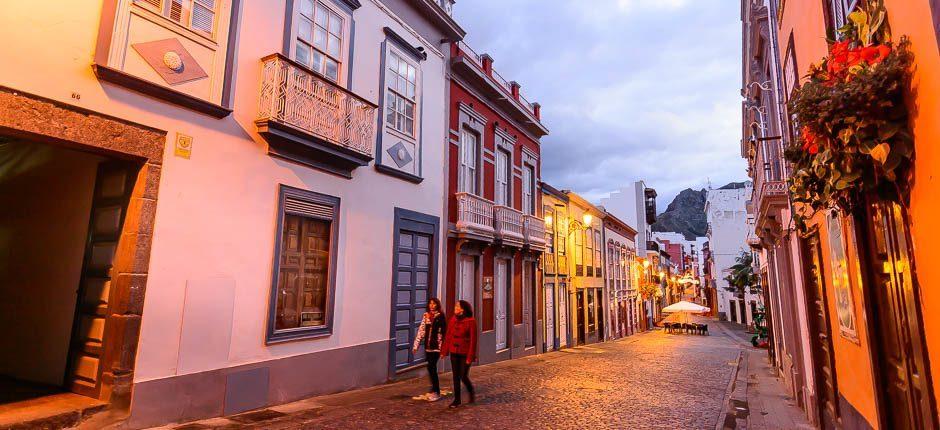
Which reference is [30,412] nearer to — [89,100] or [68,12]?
[89,100]

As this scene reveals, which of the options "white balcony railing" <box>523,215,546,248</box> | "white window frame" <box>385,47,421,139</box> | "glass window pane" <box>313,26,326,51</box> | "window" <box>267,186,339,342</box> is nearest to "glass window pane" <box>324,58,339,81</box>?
"glass window pane" <box>313,26,326,51</box>

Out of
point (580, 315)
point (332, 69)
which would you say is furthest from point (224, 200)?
point (580, 315)

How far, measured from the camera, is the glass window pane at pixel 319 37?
8633mm

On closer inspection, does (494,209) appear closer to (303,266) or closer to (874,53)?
(303,266)

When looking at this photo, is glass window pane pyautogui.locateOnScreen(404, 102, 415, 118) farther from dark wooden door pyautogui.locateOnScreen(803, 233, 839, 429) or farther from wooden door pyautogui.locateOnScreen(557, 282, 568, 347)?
wooden door pyautogui.locateOnScreen(557, 282, 568, 347)

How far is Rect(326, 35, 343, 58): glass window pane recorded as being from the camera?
8948 mm

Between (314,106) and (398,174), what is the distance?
2699 mm

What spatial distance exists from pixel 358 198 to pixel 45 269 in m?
4.73

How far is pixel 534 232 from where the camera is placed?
16.3 metres

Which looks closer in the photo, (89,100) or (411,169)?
(89,100)

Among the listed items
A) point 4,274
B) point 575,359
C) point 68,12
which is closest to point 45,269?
point 4,274

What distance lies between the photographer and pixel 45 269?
6875mm

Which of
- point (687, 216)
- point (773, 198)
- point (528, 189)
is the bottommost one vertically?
point (773, 198)

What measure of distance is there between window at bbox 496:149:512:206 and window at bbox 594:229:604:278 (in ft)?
36.1
